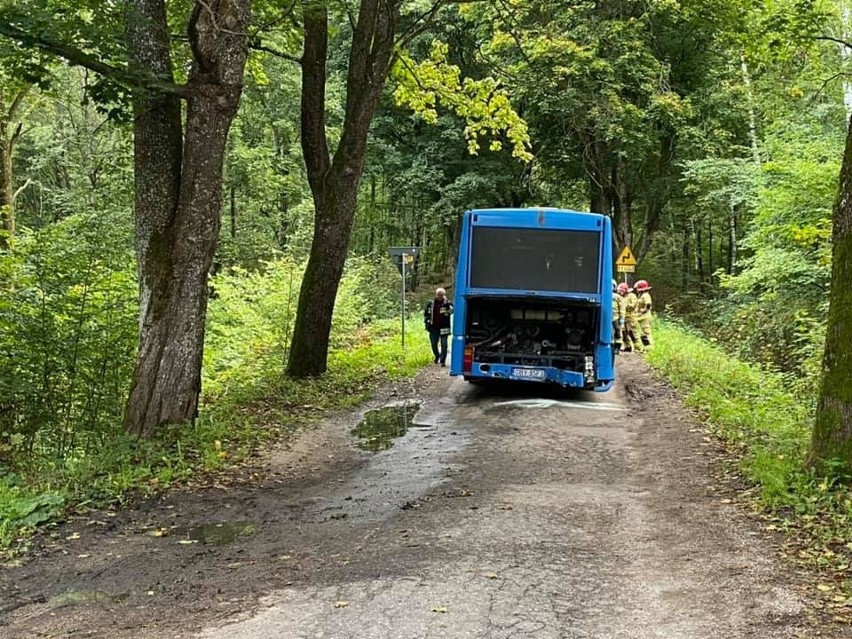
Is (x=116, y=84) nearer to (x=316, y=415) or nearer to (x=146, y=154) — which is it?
(x=146, y=154)

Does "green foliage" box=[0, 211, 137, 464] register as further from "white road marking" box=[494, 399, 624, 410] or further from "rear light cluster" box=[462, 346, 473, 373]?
"white road marking" box=[494, 399, 624, 410]

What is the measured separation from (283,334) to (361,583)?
546 inches

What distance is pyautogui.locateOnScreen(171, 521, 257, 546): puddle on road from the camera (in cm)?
616

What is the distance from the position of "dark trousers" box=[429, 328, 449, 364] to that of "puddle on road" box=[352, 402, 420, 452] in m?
4.44

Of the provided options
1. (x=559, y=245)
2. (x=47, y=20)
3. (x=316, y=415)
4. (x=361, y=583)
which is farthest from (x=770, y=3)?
(x=361, y=583)

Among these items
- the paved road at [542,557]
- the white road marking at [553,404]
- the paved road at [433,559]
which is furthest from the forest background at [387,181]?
the white road marking at [553,404]

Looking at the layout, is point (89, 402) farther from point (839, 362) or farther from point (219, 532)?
point (839, 362)

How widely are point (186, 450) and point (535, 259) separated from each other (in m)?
6.72

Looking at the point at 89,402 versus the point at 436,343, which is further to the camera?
the point at 436,343

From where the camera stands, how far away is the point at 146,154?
29.0 ft

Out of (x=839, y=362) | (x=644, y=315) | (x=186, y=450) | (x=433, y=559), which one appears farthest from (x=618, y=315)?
(x=433, y=559)

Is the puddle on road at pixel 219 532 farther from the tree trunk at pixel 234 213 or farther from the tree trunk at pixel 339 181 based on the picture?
the tree trunk at pixel 234 213

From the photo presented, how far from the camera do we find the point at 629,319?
65.1 feet

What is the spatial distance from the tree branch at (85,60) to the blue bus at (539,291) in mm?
5981
